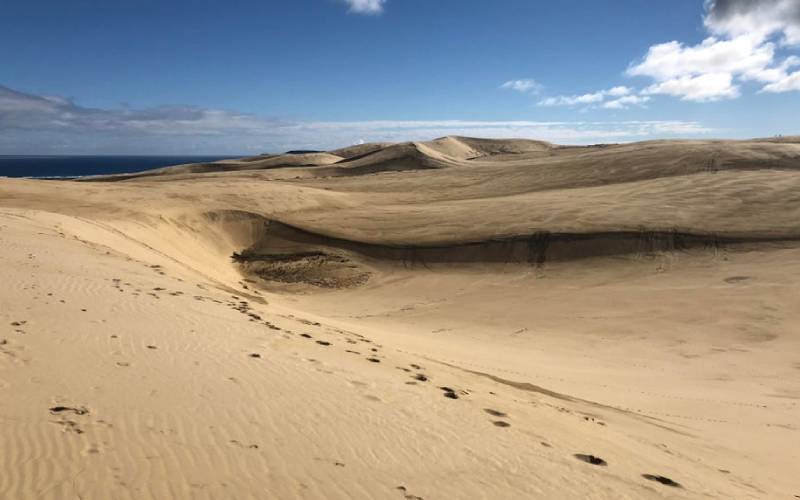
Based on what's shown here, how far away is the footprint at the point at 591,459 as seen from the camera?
4.81 metres

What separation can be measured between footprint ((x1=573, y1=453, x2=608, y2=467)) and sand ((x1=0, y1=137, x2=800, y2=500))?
0.11ft

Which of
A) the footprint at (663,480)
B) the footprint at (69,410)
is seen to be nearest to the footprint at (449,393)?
the footprint at (663,480)

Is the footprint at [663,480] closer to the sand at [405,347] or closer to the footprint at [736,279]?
the sand at [405,347]

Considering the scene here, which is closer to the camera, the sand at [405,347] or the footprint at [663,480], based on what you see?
the sand at [405,347]

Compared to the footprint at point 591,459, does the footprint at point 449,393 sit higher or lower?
higher

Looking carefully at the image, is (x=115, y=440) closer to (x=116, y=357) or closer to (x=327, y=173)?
(x=116, y=357)

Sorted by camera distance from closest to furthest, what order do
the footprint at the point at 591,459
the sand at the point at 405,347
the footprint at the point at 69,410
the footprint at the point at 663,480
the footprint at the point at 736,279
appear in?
the sand at the point at 405,347
the footprint at the point at 69,410
the footprint at the point at 663,480
the footprint at the point at 591,459
the footprint at the point at 736,279

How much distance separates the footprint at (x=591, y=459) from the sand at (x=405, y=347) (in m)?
0.03

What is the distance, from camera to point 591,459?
16.0 feet

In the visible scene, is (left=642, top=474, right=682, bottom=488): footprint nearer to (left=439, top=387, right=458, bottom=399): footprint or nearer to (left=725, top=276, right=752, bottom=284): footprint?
(left=439, top=387, right=458, bottom=399): footprint

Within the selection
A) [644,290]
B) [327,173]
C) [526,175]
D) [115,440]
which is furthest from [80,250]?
[327,173]

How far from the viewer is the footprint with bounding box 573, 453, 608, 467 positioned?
4.81m

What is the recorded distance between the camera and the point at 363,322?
1306 centimetres

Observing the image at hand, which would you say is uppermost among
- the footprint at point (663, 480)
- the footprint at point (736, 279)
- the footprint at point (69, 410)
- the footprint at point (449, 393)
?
the footprint at point (69, 410)
